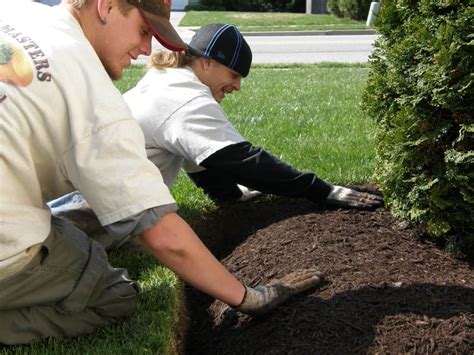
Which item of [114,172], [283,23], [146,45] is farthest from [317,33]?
[114,172]

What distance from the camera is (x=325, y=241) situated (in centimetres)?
339

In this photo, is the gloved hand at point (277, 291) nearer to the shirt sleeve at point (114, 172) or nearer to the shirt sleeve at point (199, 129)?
the shirt sleeve at point (114, 172)

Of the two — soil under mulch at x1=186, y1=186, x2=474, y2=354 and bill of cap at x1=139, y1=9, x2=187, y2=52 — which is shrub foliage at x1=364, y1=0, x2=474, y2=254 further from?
bill of cap at x1=139, y1=9, x2=187, y2=52

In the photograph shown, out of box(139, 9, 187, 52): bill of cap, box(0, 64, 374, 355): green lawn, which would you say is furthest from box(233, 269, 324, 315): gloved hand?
box(139, 9, 187, 52): bill of cap

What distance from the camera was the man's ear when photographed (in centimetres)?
230

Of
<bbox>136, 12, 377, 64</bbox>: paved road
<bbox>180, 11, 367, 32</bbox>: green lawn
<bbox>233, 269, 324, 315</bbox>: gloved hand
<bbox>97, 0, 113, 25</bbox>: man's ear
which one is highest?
<bbox>97, 0, 113, 25</bbox>: man's ear

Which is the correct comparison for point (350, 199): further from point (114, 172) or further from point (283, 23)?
point (283, 23)

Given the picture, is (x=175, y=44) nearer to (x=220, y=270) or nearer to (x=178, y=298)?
(x=220, y=270)

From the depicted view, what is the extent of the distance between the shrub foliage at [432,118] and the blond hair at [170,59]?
43.3 inches

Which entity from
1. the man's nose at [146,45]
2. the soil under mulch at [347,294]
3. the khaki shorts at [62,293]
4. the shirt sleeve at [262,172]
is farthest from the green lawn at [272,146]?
the man's nose at [146,45]

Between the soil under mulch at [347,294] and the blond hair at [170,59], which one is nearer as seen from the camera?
the soil under mulch at [347,294]

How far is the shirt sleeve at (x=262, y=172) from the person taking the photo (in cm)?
347

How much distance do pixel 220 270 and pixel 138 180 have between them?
499mm

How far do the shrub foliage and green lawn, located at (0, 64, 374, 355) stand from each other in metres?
1.11
